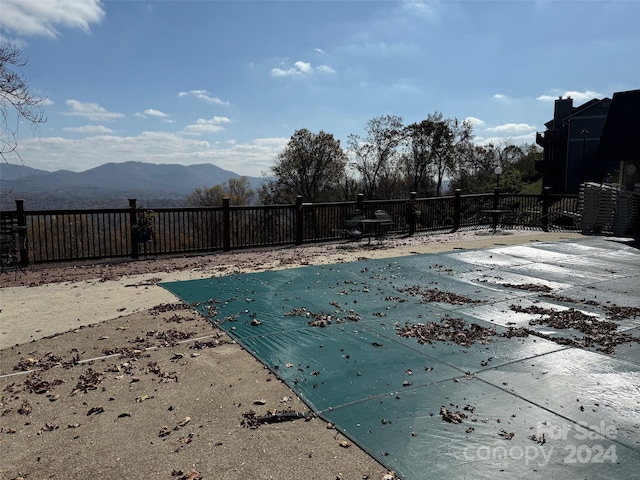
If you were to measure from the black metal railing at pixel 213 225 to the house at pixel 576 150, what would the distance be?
64.4ft

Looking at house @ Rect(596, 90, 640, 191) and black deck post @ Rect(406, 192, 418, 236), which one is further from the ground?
house @ Rect(596, 90, 640, 191)

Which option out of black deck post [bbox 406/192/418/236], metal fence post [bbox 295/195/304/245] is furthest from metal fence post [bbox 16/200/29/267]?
black deck post [bbox 406/192/418/236]

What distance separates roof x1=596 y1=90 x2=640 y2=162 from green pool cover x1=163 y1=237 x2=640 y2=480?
11.8m

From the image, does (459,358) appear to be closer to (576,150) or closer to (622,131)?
(622,131)

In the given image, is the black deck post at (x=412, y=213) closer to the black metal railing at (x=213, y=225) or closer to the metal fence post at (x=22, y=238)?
the black metal railing at (x=213, y=225)

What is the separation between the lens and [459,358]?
4047mm

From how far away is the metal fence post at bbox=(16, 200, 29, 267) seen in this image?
8.16 metres

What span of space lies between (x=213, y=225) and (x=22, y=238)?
3.83 metres

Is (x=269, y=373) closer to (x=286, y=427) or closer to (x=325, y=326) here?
(x=286, y=427)

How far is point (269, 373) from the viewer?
3.77 meters

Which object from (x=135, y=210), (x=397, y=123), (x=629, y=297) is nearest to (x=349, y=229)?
(x=135, y=210)

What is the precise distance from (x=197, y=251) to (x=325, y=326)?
6.19 meters

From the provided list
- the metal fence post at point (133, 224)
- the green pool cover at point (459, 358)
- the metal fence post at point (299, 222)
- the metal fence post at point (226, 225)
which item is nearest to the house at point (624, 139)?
the green pool cover at point (459, 358)

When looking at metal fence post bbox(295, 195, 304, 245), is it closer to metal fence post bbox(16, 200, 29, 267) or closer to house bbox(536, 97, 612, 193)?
metal fence post bbox(16, 200, 29, 267)
